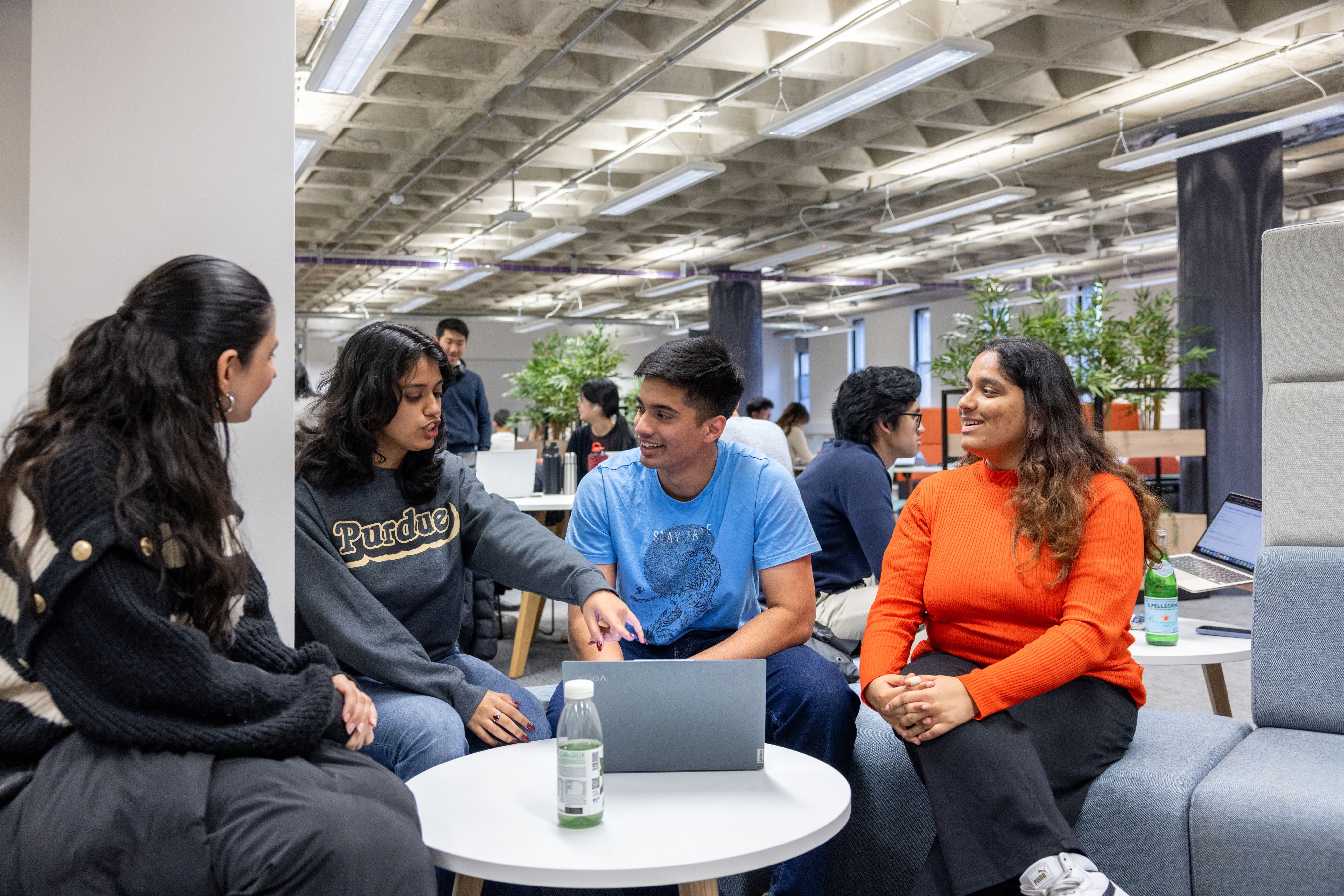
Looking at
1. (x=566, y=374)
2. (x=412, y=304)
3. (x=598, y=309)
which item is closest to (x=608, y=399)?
(x=566, y=374)

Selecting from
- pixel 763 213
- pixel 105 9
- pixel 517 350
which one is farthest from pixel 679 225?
pixel 105 9

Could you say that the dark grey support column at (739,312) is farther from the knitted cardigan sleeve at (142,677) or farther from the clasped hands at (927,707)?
the knitted cardigan sleeve at (142,677)

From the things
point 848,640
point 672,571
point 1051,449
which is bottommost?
point 848,640

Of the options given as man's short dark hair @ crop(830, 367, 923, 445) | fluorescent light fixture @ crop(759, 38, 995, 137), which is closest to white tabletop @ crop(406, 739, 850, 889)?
man's short dark hair @ crop(830, 367, 923, 445)

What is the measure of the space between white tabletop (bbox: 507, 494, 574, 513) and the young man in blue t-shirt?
224 cm

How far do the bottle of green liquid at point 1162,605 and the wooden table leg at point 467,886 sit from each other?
1727 millimetres

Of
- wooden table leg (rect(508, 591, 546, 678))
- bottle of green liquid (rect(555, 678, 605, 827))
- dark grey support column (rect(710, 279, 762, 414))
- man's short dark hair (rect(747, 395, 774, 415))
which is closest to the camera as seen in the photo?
bottle of green liquid (rect(555, 678, 605, 827))

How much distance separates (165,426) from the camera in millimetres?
1240

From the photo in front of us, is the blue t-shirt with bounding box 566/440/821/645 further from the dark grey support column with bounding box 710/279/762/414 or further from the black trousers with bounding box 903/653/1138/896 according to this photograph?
the dark grey support column with bounding box 710/279/762/414

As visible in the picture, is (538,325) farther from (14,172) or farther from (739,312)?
(14,172)

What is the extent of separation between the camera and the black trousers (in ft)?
5.43

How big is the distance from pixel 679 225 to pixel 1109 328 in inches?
230

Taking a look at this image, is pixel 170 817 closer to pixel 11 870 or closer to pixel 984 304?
pixel 11 870

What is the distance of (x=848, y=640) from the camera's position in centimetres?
267
